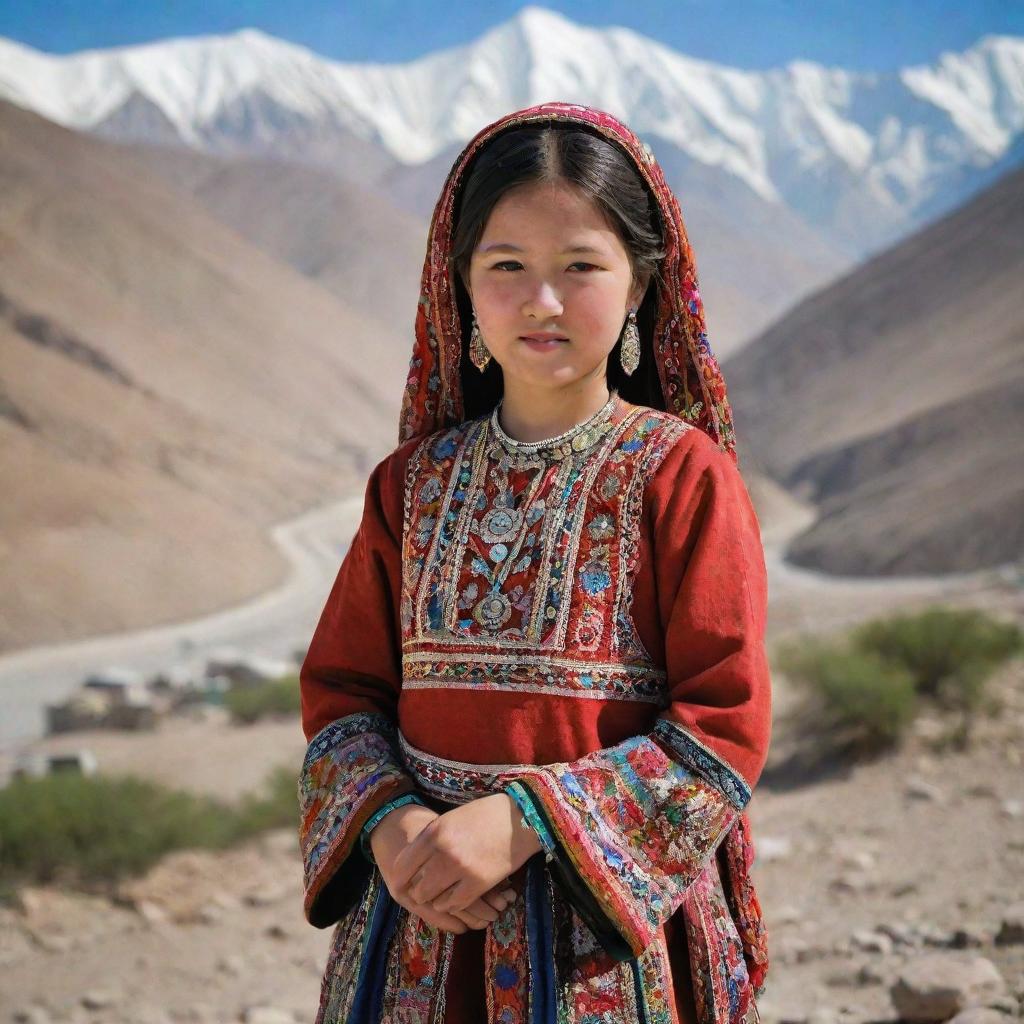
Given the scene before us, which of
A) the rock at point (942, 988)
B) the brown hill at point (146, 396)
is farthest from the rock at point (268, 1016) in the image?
the brown hill at point (146, 396)

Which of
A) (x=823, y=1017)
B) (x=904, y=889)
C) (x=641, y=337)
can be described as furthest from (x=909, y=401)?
(x=641, y=337)

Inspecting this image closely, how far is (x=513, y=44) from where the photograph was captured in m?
125

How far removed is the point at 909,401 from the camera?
123 ft

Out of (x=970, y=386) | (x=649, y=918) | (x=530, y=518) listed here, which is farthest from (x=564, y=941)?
(x=970, y=386)

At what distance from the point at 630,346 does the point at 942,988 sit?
2.12 m

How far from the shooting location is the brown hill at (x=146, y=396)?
945 inches

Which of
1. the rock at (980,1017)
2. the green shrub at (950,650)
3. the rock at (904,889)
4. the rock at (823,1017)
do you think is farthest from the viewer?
the green shrub at (950,650)

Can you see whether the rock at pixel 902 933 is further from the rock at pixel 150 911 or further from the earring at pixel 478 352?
the rock at pixel 150 911

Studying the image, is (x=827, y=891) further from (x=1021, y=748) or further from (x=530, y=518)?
(x=530, y=518)

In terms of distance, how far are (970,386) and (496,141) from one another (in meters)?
35.6

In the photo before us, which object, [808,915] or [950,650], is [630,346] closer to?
[808,915]

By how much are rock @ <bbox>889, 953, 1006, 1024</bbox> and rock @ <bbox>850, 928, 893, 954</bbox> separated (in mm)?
704

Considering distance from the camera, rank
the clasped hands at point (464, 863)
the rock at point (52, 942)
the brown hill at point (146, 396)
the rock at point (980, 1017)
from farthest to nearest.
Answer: the brown hill at point (146, 396) → the rock at point (52, 942) → the rock at point (980, 1017) → the clasped hands at point (464, 863)

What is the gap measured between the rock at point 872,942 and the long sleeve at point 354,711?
268 cm
